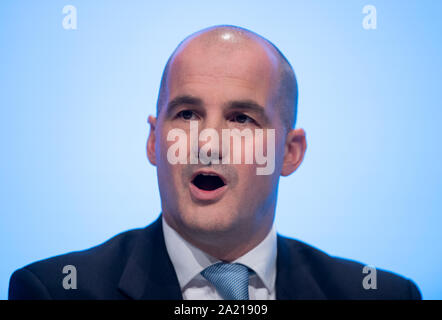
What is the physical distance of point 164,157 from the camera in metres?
1.77

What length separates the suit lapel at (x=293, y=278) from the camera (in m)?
1.85

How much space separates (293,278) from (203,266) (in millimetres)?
384

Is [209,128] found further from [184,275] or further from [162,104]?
[184,275]

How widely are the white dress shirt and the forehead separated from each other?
0.56 metres

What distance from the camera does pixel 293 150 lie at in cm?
199

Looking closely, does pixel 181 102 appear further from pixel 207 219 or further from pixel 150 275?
pixel 150 275

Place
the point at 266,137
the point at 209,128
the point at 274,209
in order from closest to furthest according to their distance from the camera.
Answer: the point at 209,128, the point at 266,137, the point at 274,209

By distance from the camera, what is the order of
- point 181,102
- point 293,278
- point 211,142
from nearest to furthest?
point 211,142
point 181,102
point 293,278

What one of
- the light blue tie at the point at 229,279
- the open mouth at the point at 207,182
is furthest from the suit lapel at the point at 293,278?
the open mouth at the point at 207,182

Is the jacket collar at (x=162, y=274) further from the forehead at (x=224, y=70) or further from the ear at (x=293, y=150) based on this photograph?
the forehead at (x=224, y=70)

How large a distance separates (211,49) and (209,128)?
0.31 meters

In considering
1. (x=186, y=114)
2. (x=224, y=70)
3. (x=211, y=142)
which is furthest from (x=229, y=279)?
(x=224, y=70)
